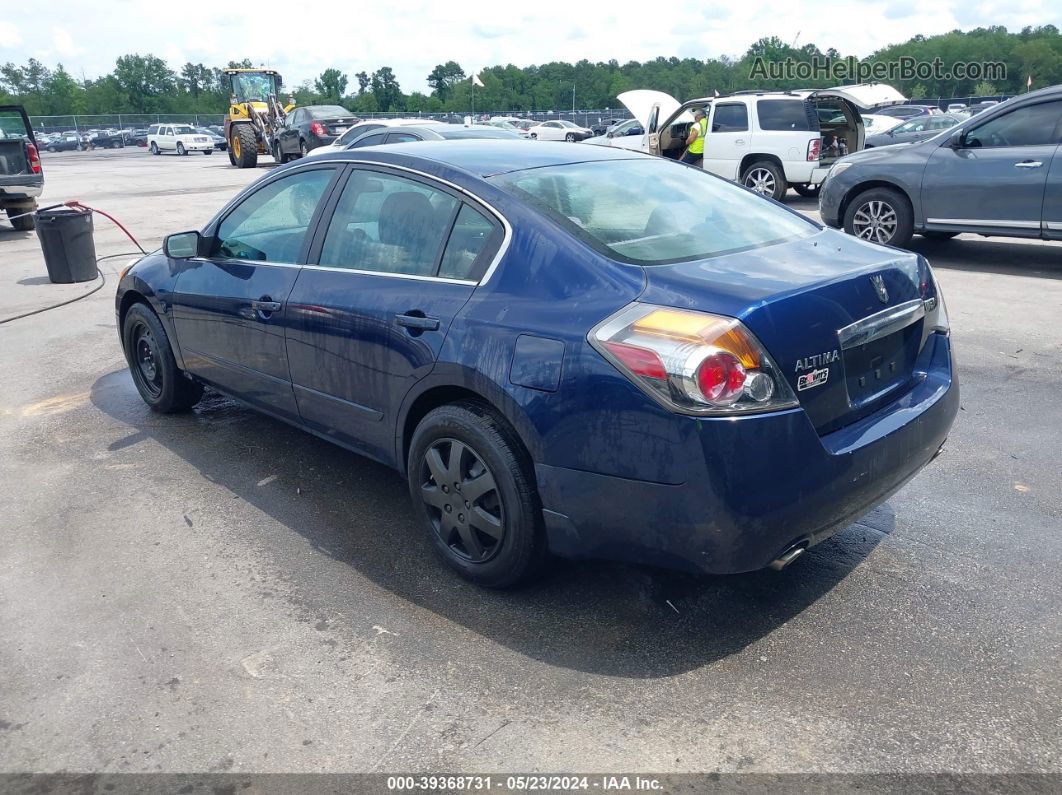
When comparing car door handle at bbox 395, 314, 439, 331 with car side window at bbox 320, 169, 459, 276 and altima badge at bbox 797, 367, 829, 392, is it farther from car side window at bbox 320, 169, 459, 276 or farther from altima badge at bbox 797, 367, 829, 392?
altima badge at bbox 797, 367, 829, 392

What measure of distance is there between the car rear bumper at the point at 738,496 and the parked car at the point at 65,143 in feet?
206

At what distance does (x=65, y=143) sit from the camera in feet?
187

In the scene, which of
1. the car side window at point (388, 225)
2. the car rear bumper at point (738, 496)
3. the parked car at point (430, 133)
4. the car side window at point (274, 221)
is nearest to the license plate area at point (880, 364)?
the car rear bumper at point (738, 496)

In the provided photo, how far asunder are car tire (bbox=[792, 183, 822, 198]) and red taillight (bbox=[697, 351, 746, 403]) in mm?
13616

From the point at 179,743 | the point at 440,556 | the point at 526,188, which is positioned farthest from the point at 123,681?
the point at 526,188

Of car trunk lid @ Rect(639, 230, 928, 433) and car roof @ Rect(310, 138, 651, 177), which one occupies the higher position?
car roof @ Rect(310, 138, 651, 177)

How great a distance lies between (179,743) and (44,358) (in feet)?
18.2

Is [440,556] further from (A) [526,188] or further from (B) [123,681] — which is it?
(A) [526,188]

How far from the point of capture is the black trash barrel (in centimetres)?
1013

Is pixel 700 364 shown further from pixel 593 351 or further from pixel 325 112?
pixel 325 112

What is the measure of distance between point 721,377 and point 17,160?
14129 millimetres

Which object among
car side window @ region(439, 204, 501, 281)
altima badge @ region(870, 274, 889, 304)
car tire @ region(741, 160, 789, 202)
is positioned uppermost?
car side window @ region(439, 204, 501, 281)

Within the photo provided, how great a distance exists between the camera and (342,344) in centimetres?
390

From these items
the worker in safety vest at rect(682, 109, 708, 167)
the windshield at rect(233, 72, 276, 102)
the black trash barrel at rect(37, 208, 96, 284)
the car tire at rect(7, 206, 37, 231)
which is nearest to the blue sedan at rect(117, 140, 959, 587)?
the black trash barrel at rect(37, 208, 96, 284)
